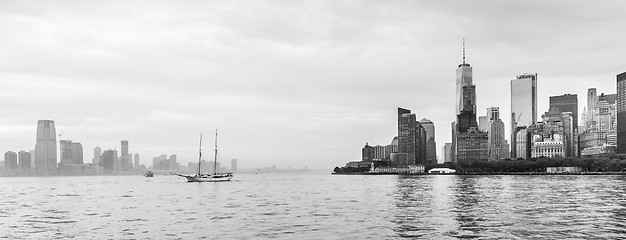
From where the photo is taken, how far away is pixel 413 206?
3393 inches

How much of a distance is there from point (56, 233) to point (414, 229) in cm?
3682

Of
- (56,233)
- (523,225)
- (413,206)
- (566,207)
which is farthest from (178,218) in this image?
(566,207)

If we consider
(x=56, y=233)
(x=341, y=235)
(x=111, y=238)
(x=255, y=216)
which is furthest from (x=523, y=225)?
(x=56, y=233)

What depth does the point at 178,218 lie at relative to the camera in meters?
72.0

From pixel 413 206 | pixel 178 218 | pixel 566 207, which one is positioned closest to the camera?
pixel 178 218

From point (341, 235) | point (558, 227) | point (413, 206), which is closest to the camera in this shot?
point (341, 235)

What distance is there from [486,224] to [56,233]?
45.1 meters

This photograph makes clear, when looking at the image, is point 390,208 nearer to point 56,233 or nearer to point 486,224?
point 486,224

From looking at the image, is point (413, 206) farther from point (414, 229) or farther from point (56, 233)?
point (56, 233)

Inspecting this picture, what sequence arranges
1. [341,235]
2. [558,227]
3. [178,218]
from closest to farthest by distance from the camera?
[341,235], [558,227], [178,218]

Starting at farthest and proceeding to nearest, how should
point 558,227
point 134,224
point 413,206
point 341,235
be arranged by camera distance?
point 413,206, point 134,224, point 558,227, point 341,235

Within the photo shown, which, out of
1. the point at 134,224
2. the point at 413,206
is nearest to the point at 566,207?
the point at 413,206

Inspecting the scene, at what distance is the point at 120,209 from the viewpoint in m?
89.0

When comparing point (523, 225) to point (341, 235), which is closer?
point (341, 235)
